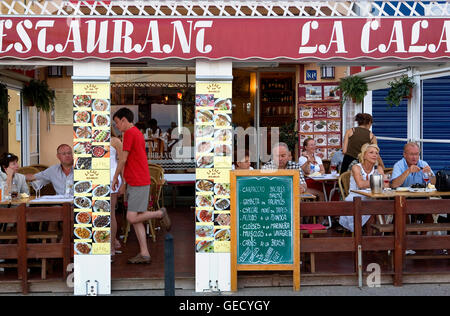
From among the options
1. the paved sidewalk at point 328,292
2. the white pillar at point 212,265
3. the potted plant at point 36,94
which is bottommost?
the paved sidewalk at point 328,292

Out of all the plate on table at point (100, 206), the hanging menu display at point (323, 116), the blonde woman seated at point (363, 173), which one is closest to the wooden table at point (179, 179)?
the hanging menu display at point (323, 116)

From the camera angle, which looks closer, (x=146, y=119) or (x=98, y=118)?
(x=98, y=118)

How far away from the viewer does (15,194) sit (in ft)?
23.2

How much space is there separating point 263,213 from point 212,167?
741 mm

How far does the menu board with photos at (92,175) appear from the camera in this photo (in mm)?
6336

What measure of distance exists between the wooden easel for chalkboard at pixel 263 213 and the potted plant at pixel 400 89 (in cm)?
425

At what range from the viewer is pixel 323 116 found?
13.1 m

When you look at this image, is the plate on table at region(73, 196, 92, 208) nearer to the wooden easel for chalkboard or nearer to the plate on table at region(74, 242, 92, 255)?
the plate on table at region(74, 242, 92, 255)

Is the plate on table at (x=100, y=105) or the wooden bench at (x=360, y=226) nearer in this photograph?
the plate on table at (x=100, y=105)

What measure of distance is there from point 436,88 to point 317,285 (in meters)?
4.24

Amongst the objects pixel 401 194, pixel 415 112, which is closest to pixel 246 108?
pixel 415 112

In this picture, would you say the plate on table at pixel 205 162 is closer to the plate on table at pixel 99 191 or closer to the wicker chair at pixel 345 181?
the plate on table at pixel 99 191

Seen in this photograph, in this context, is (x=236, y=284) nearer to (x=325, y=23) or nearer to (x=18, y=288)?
(x=18, y=288)

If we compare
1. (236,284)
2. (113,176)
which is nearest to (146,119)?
(113,176)
